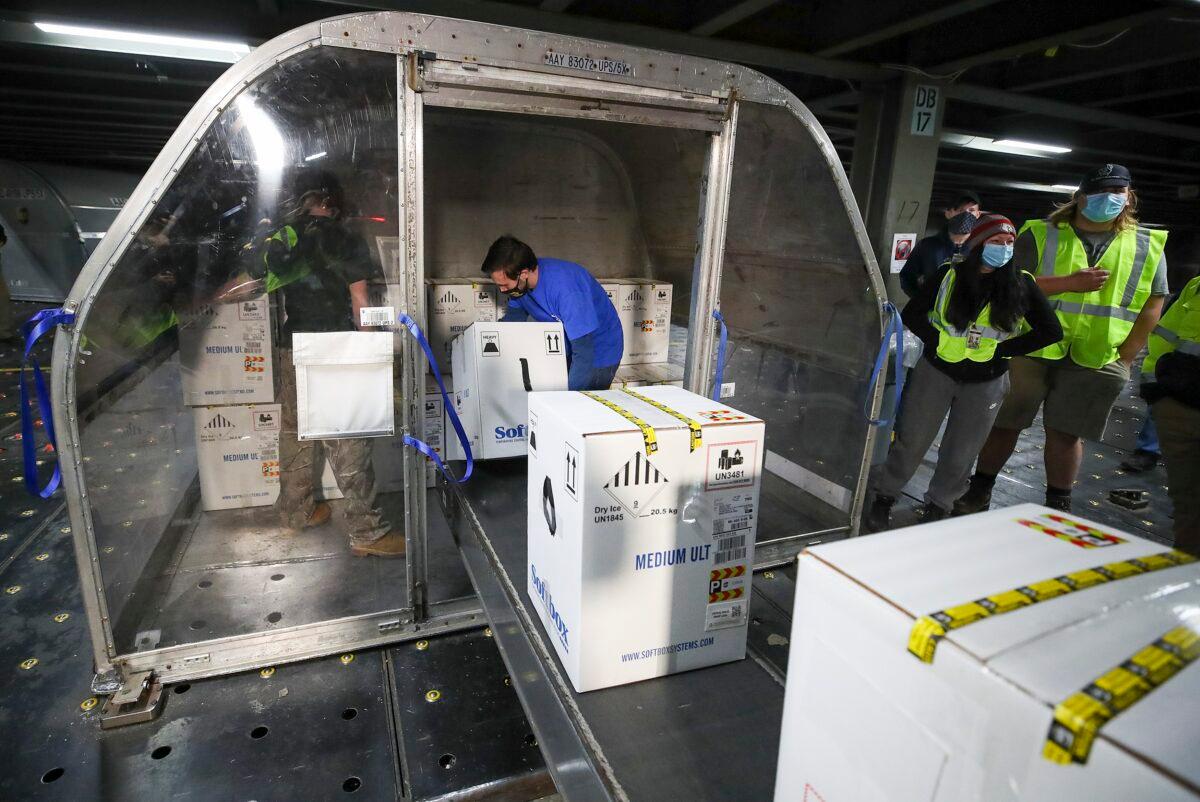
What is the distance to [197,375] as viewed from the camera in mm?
2320

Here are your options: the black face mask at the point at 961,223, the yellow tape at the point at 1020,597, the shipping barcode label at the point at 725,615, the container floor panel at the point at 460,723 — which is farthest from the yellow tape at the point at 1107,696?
the black face mask at the point at 961,223

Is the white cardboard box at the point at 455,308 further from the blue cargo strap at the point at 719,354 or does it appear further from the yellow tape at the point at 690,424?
the yellow tape at the point at 690,424

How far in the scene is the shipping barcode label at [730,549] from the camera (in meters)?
1.43

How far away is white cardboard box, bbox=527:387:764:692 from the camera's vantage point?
129 cm

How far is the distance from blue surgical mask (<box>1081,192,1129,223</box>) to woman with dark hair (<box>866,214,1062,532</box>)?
0.40m

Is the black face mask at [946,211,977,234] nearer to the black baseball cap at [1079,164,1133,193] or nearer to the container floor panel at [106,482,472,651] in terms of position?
the black baseball cap at [1079,164,1133,193]

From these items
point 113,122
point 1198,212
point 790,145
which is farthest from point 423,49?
point 1198,212

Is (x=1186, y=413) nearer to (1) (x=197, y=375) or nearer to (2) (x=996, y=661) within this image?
(2) (x=996, y=661)

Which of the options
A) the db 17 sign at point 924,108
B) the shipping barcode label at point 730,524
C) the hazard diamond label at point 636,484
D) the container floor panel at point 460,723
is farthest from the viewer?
the db 17 sign at point 924,108

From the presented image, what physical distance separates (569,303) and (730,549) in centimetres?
154

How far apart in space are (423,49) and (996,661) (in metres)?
1.94

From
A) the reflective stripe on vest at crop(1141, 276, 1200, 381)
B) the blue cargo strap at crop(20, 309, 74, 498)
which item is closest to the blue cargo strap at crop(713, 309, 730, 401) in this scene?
the reflective stripe on vest at crop(1141, 276, 1200, 381)

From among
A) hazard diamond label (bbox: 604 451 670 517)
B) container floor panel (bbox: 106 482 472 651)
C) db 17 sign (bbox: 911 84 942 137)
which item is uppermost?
db 17 sign (bbox: 911 84 942 137)

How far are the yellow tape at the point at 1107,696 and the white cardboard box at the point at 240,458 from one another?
241 cm
